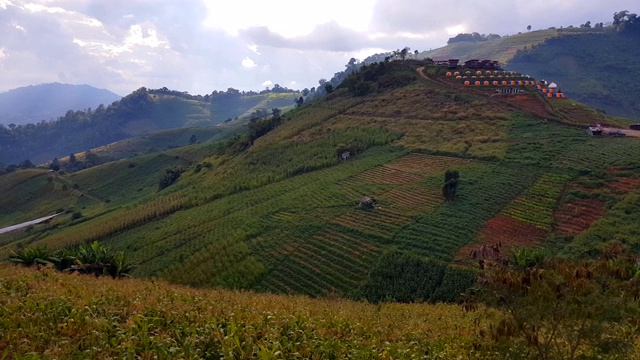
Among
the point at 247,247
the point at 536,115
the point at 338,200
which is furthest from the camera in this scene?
the point at 536,115

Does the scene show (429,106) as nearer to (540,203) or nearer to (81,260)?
(540,203)

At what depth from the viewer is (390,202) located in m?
45.2

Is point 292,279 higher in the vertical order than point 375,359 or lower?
lower

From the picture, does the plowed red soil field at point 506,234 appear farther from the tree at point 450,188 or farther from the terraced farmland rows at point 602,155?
the terraced farmland rows at point 602,155

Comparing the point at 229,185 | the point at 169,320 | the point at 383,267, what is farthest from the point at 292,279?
the point at 229,185

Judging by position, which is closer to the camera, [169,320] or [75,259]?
[169,320]

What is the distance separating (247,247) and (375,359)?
28.6 m

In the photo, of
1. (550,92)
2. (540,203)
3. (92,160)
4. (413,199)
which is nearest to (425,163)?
(413,199)

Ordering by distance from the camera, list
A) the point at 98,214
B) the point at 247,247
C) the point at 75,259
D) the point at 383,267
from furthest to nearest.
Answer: the point at 98,214
the point at 247,247
the point at 383,267
the point at 75,259

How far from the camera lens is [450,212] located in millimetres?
40219

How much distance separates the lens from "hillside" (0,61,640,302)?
34.0 meters

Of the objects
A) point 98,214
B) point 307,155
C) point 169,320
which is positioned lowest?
point 98,214

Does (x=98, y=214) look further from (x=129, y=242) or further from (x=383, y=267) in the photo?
(x=383, y=267)

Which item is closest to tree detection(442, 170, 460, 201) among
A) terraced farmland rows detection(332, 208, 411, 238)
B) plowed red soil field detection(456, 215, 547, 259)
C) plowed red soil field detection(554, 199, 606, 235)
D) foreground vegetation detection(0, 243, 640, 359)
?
plowed red soil field detection(456, 215, 547, 259)
